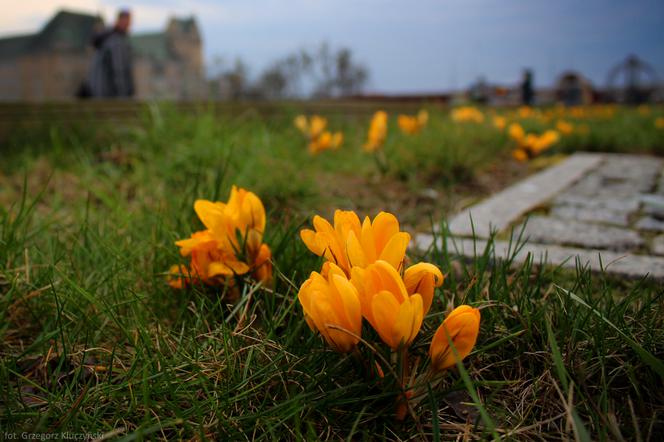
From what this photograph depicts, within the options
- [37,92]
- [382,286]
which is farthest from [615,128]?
[37,92]

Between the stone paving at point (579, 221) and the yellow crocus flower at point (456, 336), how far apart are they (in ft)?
1.03

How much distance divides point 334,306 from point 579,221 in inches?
73.6

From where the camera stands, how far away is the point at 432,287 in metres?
0.82

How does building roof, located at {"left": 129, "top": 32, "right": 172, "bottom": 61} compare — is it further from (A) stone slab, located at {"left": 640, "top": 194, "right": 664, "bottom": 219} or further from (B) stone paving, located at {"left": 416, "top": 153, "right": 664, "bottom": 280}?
(A) stone slab, located at {"left": 640, "top": 194, "right": 664, "bottom": 219}

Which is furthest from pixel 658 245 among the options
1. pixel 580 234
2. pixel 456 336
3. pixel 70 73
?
pixel 70 73

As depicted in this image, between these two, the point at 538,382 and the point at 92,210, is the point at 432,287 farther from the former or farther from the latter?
the point at 92,210

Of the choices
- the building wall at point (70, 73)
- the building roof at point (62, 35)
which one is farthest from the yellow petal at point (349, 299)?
the building roof at point (62, 35)

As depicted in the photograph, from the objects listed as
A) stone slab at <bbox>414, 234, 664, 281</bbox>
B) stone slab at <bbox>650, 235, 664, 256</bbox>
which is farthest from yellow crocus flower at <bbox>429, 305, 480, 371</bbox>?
stone slab at <bbox>650, 235, 664, 256</bbox>

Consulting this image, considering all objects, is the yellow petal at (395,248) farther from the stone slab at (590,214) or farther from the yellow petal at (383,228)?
the stone slab at (590,214)

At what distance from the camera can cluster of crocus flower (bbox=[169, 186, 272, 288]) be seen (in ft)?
3.65

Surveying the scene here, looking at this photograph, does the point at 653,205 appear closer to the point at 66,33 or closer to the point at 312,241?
the point at 312,241

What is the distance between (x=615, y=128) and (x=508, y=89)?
697 inches

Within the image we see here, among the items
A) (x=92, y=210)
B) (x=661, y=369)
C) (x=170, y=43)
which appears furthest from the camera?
(x=170, y=43)

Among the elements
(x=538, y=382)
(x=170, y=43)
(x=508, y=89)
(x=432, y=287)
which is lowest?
(x=538, y=382)
